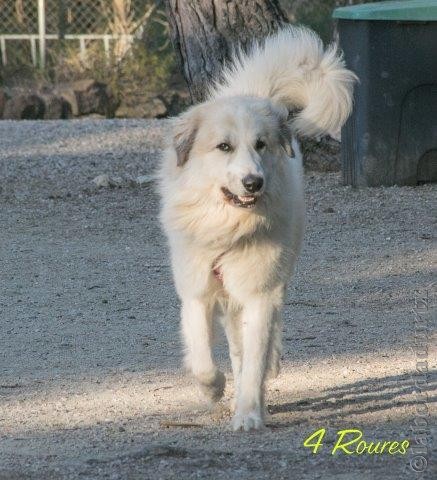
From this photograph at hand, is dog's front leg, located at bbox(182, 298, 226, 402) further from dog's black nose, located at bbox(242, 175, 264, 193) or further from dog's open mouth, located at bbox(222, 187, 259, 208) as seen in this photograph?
dog's black nose, located at bbox(242, 175, 264, 193)

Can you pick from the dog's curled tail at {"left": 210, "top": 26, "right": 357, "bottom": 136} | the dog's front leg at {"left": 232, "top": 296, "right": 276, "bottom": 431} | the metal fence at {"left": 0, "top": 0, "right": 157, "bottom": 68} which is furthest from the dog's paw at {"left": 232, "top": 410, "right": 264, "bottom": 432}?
the metal fence at {"left": 0, "top": 0, "right": 157, "bottom": 68}

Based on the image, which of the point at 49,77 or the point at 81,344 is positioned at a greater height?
the point at 81,344

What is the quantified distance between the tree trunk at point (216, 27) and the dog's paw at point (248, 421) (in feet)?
20.7

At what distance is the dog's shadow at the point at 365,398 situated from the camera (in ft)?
17.1

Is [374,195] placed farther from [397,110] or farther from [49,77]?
[49,77]

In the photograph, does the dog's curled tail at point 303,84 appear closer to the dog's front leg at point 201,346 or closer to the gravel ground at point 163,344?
the dog's front leg at point 201,346

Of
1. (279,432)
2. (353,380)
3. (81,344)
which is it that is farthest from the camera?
(81,344)

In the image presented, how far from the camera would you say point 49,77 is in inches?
780

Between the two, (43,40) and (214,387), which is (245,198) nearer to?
Answer: (214,387)

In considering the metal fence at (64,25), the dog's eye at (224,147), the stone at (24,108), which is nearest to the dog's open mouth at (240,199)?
the dog's eye at (224,147)

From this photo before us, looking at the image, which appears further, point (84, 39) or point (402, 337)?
point (84, 39)

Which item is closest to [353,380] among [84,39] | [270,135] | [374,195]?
[270,135]

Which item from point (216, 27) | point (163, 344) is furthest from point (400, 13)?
point (163, 344)

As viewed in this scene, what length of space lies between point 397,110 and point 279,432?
19.8 feet
